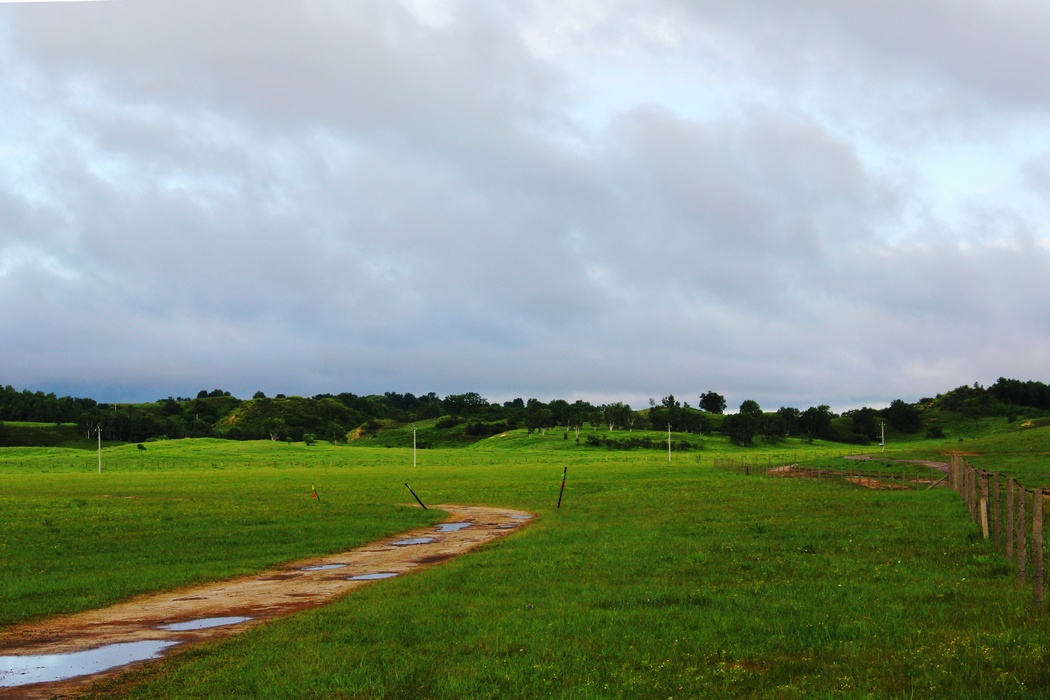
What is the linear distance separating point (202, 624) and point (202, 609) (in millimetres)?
2207

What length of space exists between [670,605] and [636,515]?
24376 millimetres

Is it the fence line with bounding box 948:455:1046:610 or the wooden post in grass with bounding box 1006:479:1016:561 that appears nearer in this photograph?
the fence line with bounding box 948:455:1046:610

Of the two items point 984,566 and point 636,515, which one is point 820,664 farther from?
point 636,515

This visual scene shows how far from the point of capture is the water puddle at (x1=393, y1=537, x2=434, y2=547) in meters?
35.5

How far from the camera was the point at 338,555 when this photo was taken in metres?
32.4

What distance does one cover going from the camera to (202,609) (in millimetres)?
20797

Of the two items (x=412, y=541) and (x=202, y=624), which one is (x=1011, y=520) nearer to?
(x=202, y=624)

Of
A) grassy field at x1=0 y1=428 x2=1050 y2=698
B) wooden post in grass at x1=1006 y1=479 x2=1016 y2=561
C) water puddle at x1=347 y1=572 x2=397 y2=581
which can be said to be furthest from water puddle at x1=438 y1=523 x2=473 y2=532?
wooden post in grass at x1=1006 y1=479 x2=1016 y2=561

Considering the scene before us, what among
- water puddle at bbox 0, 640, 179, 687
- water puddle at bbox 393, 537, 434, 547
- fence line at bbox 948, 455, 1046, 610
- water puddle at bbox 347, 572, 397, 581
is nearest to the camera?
water puddle at bbox 0, 640, 179, 687

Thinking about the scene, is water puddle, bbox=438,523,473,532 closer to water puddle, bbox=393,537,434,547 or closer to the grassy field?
the grassy field

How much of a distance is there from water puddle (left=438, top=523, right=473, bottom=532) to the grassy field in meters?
1.74

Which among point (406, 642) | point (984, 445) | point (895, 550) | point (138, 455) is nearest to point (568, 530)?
point (895, 550)

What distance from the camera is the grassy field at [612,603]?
12.1 m

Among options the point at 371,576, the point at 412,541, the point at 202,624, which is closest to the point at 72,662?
the point at 202,624
